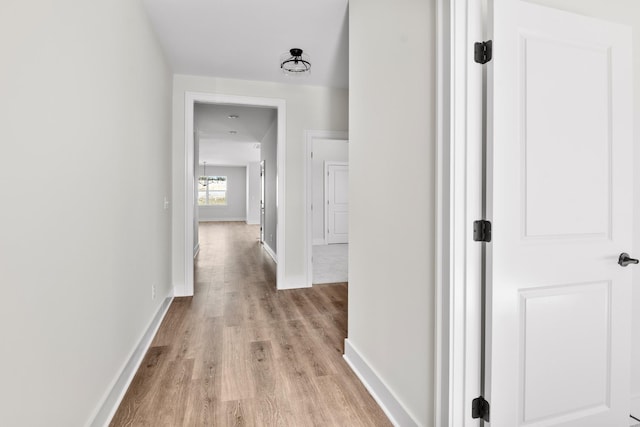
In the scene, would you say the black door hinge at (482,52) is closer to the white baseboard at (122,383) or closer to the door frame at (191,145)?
the white baseboard at (122,383)

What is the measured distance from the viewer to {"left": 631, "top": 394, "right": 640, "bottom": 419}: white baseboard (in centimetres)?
178

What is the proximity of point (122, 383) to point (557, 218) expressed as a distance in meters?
2.38

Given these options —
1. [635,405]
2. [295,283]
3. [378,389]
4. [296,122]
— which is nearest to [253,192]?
[296,122]

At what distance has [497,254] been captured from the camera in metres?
1.28

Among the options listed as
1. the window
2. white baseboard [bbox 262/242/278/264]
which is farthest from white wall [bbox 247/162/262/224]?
white baseboard [bbox 262/242/278/264]

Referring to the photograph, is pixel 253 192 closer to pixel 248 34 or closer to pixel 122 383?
pixel 248 34

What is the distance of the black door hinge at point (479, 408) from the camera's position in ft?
4.33

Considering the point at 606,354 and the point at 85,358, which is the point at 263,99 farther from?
the point at 606,354

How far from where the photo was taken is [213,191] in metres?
14.5

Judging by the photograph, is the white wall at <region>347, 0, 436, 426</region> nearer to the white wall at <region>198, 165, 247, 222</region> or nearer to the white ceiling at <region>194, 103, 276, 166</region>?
the white ceiling at <region>194, 103, 276, 166</region>

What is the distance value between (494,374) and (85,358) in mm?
1702

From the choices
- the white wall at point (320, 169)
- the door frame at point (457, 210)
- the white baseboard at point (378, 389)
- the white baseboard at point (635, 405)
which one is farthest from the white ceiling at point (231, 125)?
the white baseboard at point (635, 405)

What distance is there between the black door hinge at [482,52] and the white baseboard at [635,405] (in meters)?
1.95

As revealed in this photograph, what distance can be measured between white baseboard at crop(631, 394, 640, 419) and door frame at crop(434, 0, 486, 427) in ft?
3.80
